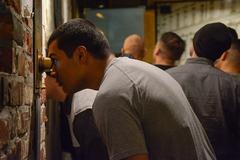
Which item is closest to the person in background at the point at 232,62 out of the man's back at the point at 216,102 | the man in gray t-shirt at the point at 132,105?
the man's back at the point at 216,102

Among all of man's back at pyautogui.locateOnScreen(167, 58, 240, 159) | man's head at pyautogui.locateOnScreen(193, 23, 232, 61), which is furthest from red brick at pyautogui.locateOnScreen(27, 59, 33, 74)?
man's head at pyautogui.locateOnScreen(193, 23, 232, 61)

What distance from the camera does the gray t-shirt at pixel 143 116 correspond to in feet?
3.86

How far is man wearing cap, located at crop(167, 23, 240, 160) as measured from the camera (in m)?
2.12

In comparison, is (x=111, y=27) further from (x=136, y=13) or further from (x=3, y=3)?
(x=3, y=3)

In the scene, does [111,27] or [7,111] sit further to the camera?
[111,27]

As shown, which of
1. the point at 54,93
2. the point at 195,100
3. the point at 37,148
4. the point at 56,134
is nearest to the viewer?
the point at 37,148

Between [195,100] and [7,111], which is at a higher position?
[7,111]

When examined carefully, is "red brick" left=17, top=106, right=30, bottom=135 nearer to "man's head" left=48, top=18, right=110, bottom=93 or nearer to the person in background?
"man's head" left=48, top=18, right=110, bottom=93

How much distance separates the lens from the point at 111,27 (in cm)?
472

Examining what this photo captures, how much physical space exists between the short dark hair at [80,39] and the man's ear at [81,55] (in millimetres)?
16

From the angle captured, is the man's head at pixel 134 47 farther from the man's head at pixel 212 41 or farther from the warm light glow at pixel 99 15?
the man's head at pixel 212 41

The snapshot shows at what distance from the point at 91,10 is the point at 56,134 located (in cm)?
255

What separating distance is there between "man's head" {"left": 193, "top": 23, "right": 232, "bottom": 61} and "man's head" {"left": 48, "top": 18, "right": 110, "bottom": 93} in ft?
3.02

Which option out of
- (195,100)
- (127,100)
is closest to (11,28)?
(127,100)
